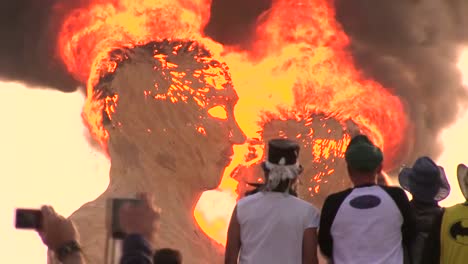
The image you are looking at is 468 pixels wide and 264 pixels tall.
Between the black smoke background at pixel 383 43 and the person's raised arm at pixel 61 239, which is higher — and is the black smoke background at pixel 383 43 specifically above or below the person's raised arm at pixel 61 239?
above

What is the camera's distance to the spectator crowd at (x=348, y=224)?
887 cm

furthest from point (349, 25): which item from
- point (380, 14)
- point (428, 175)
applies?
point (428, 175)

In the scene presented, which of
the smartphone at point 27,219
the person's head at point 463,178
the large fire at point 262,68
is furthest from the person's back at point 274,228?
the large fire at point 262,68

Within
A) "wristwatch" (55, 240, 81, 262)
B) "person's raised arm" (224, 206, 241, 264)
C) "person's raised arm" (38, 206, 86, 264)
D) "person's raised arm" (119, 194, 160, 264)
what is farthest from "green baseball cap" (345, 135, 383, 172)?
"wristwatch" (55, 240, 81, 262)

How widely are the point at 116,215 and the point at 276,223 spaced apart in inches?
70.8

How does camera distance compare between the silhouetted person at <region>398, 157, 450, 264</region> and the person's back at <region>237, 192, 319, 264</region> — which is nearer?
the person's back at <region>237, 192, 319, 264</region>

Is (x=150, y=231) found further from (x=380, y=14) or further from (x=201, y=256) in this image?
(x=380, y=14)

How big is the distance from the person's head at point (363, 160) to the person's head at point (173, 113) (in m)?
13.1

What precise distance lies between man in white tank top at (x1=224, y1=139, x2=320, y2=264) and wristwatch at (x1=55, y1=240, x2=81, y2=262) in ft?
7.43

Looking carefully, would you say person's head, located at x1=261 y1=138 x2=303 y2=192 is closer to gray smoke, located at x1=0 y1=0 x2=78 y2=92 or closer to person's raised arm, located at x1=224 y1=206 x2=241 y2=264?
person's raised arm, located at x1=224 y1=206 x2=241 y2=264

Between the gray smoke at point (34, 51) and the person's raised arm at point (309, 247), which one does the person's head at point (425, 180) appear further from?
the gray smoke at point (34, 51)

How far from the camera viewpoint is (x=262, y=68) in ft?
76.8

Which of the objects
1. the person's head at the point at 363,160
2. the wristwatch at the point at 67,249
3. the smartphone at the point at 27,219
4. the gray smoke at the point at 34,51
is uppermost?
the gray smoke at the point at 34,51

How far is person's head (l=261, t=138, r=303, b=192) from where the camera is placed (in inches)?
361
